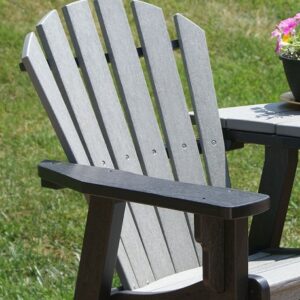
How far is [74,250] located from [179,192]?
2.15 meters

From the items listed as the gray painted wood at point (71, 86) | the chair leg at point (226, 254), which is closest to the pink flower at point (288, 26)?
the gray painted wood at point (71, 86)

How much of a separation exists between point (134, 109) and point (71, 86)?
0.30m

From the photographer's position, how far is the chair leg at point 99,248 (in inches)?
110

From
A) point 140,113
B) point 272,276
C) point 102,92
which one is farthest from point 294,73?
point 272,276

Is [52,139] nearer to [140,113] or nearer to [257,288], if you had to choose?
[140,113]

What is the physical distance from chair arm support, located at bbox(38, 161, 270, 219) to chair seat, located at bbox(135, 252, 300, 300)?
276 millimetres

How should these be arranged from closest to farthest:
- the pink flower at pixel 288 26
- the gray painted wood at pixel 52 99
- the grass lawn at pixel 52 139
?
the gray painted wood at pixel 52 99, the pink flower at pixel 288 26, the grass lawn at pixel 52 139

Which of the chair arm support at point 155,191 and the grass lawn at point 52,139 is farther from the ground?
the chair arm support at point 155,191

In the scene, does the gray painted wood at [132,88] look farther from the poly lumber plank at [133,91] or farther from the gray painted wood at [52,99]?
the gray painted wood at [52,99]

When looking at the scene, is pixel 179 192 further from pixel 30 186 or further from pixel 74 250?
pixel 30 186

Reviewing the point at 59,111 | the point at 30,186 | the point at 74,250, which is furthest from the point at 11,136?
the point at 59,111

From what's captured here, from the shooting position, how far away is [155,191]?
2.61 metres

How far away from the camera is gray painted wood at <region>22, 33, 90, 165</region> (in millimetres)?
3092

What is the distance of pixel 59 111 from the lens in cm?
315
